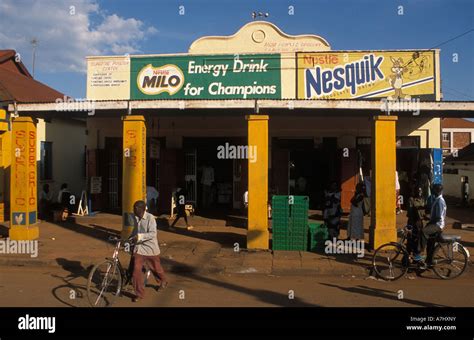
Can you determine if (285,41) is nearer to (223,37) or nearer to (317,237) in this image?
(223,37)

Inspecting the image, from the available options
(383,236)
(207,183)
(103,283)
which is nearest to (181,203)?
(207,183)

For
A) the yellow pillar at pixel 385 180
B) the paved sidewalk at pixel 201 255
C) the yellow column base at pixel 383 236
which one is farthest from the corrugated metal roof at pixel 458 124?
the yellow column base at pixel 383 236

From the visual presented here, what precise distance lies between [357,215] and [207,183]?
23.2ft

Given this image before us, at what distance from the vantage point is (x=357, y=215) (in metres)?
10.3

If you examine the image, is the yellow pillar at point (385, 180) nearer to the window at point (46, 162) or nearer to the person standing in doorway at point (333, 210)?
the person standing in doorway at point (333, 210)

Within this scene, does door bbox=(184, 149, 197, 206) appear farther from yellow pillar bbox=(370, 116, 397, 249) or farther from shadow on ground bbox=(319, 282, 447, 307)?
shadow on ground bbox=(319, 282, 447, 307)

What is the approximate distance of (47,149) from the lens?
60.2 ft

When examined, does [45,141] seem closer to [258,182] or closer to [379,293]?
[258,182]

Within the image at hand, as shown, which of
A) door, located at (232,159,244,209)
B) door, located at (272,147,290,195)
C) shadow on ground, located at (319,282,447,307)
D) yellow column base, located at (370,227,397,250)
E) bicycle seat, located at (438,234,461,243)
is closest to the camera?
shadow on ground, located at (319,282,447,307)

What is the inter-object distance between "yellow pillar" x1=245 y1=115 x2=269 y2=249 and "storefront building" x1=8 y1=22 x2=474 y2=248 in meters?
3.07

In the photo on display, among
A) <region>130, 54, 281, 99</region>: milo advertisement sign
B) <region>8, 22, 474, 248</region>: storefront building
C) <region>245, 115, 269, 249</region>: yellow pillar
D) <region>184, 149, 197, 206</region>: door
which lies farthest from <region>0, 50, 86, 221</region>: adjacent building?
<region>245, 115, 269, 249</region>: yellow pillar

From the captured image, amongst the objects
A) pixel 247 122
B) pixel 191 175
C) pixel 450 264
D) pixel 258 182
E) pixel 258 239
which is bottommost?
pixel 450 264

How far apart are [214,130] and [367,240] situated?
6.57 metres

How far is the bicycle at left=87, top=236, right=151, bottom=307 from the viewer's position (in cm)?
649
